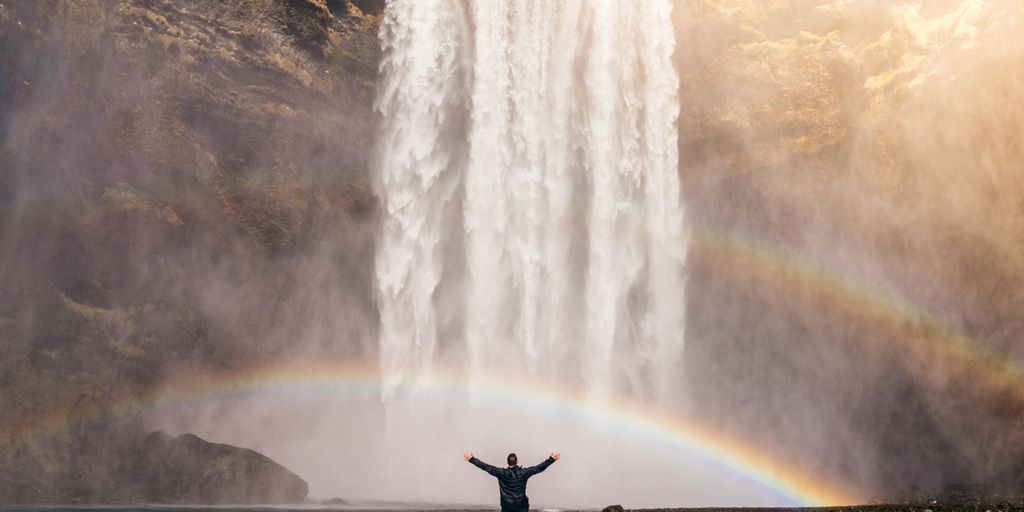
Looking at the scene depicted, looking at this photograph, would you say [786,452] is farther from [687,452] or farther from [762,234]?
[762,234]

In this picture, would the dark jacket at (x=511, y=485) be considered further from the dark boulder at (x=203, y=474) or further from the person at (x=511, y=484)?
the dark boulder at (x=203, y=474)

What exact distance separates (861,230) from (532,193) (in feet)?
41.6

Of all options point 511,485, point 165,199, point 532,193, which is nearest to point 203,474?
point 165,199

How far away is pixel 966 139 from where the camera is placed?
34969 mm

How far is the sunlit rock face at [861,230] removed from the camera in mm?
34156

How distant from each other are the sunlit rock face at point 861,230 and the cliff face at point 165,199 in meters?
14.2

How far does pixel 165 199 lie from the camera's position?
34469 mm

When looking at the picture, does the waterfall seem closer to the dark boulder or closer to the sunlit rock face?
the sunlit rock face

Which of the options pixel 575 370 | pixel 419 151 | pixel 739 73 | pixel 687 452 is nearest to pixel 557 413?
pixel 575 370

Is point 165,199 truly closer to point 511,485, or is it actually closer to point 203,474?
point 203,474

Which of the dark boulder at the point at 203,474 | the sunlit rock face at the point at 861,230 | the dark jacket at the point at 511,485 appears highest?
the sunlit rock face at the point at 861,230

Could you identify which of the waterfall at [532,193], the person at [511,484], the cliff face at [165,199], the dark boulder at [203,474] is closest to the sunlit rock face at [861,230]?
the waterfall at [532,193]

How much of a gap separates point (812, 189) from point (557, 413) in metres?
13.2

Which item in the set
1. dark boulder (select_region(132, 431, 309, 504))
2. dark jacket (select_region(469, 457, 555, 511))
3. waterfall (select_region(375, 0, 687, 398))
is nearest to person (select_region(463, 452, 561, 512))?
dark jacket (select_region(469, 457, 555, 511))
